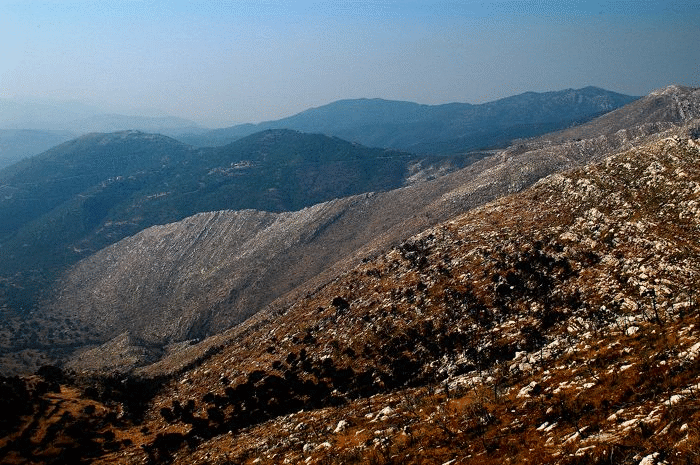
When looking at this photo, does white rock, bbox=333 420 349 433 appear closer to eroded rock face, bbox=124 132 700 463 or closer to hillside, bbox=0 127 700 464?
eroded rock face, bbox=124 132 700 463

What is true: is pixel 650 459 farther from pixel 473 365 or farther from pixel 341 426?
pixel 473 365

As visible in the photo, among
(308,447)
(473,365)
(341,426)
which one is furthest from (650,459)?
(473,365)

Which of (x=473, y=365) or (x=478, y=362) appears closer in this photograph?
(x=478, y=362)

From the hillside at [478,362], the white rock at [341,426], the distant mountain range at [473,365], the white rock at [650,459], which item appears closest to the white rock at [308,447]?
the hillside at [478,362]

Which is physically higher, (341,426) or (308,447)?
(341,426)

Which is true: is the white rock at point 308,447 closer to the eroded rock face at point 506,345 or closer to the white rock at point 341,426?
the eroded rock face at point 506,345

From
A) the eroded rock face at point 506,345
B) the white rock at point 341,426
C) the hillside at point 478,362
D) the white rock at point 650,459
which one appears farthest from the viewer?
the white rock at point 341,426

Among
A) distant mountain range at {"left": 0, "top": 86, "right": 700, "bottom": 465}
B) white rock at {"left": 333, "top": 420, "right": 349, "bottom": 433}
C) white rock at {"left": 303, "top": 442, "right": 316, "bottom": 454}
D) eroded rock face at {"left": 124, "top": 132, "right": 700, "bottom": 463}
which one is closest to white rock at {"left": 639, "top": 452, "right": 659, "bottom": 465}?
distant mountain range at {"left": 0, "top": 86, "right": 700, "bottom": 465}

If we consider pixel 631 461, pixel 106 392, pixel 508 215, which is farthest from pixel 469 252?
pixel 106 392

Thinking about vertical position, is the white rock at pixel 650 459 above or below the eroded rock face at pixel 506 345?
above
